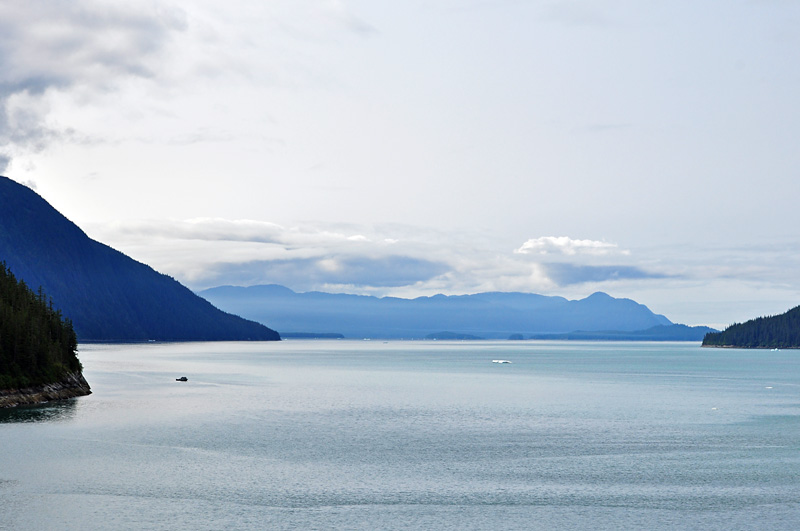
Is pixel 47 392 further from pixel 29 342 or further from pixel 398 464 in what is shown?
pixel 398 464

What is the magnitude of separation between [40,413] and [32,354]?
17.8 metres

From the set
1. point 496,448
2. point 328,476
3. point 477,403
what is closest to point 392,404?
point 477,403

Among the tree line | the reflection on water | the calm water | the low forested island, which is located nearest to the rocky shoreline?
the low forested island

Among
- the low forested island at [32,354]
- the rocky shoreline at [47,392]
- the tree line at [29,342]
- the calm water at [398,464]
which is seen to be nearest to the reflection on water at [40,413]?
the calm water at [398,464]

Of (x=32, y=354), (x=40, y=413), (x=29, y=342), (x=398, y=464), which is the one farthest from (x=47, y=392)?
(x=398, y=464)

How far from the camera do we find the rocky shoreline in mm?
109438

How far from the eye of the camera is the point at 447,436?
88250 millimetres

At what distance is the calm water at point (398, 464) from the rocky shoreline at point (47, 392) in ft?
11.2

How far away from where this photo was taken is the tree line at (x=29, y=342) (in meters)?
114

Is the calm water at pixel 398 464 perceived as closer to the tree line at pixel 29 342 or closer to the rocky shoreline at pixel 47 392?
the rocky shoreline at pixel 47 392

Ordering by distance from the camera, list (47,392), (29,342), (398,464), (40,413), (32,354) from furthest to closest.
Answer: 1. (47,392)
2. (32,354)
3. (29,342)
4. (40,413)
5. (398,464)

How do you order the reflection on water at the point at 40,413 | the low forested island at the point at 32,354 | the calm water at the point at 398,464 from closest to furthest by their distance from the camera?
1. the calm water at the point at 398,464
2. the reflection on water at the point at 40,413
3. the low forested island at the point at 32,354

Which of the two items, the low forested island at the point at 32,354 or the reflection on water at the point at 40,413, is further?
the low forested island at the point at 32,354

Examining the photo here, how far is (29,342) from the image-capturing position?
117375mm
